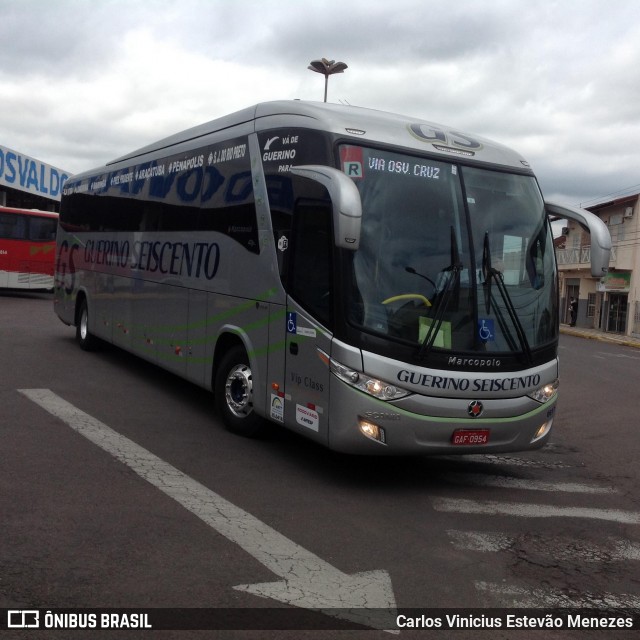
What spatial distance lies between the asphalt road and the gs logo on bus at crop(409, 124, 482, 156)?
2.96m

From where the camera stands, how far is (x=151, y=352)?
10.8 meters

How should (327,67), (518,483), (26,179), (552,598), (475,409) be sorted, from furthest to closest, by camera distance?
(26,179) < (327,67) < (518,483) < (475,409) < (552,598)

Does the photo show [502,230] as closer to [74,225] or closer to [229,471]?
[229,471]

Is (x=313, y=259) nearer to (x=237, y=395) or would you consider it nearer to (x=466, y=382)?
(x=466, y=382)

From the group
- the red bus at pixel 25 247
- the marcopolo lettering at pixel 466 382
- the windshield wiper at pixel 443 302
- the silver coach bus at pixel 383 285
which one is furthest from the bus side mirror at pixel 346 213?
the red bus at pixel 25 247

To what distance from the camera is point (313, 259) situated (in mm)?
6914

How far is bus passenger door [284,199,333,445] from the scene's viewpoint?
6680 mm

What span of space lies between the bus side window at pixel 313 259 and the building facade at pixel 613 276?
34.8 meters

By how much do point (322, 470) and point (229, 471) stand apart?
859 millimetres

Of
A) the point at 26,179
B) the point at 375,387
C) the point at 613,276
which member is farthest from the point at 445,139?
the point at 613,276

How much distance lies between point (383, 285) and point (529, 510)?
2.15 meters

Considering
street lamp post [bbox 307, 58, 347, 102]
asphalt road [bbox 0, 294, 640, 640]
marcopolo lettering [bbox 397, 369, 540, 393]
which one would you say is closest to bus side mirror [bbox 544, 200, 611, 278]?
marcopolo lettering [bbox 397, 369, 540, 393]

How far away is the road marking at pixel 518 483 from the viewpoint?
7.29m

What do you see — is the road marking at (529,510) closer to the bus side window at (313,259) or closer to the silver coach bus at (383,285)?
the silver coach bus at (383,285)
